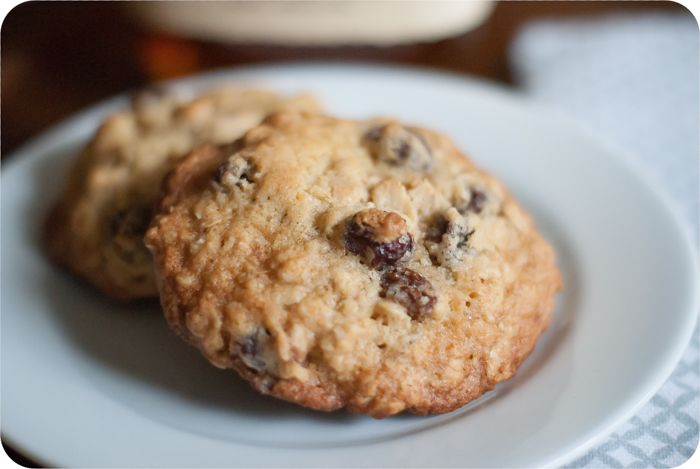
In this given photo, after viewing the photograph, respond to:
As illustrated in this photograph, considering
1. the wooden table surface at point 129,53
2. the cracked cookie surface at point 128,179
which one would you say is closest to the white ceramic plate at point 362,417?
the cracked cookie surface at point 128,179

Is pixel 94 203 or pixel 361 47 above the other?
pixel 361 47

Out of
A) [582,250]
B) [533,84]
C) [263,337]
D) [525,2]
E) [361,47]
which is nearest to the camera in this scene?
[263,337]

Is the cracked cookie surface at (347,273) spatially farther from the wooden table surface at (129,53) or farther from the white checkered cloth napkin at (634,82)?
the wooden table surface at (129,53)

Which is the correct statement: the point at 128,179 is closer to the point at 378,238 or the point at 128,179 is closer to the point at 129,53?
the point at 378,238

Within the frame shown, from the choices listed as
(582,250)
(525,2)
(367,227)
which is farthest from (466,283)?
(525,2)

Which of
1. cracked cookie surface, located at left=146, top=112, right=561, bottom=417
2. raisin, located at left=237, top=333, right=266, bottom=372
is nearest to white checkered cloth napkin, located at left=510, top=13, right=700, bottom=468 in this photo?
cracked cookie surface, located at left=146, top=112, right=561, bottom=417

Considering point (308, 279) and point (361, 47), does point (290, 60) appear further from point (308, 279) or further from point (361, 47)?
point (308, 279)

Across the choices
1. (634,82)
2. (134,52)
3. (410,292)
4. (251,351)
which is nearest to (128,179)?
(251,351)

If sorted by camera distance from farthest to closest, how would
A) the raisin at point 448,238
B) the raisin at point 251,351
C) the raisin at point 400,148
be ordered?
the raisin at point 400,148
the raisin at point 448,238
the raisin at point 251,351
